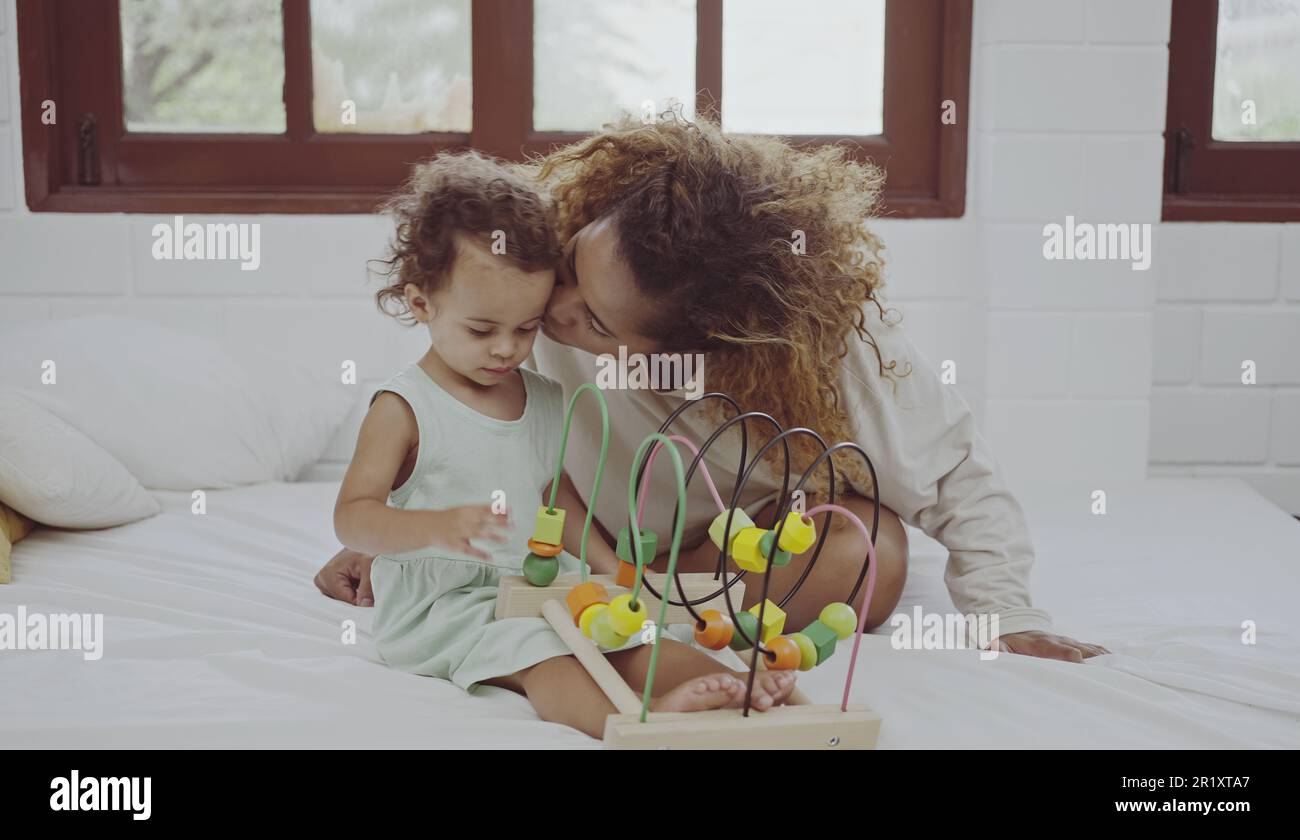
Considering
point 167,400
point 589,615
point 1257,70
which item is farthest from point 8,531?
point 1257,70

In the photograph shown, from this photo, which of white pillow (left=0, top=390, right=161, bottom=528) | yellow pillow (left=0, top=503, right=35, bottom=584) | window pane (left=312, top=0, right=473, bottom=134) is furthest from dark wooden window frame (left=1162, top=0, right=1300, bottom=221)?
yellow pillow (left=0, top=503, right=35, bottom=584)

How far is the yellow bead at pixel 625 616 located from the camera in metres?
0.90

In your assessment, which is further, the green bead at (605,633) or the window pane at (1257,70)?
the window pane at (1257,70)

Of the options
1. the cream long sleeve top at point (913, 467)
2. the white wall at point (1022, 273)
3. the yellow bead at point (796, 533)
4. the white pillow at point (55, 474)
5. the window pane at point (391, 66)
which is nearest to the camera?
the yellow bead at point (796, 533)

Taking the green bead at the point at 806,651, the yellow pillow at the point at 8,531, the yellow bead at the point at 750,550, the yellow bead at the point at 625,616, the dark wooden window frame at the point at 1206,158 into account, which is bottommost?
the yellow pillow at the point at 8,531

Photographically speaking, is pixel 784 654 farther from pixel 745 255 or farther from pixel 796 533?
pixel 745 255

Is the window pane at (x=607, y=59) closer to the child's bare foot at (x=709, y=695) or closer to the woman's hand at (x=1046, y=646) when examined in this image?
the woman's hand at (x=1046, y=646)

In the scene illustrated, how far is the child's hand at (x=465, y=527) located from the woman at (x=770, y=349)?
23cm

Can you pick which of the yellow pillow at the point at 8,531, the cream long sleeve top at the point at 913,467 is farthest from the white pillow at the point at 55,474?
the cream long sleeve top at the point at 913,467

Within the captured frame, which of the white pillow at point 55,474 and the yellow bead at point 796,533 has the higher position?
the yellow bead at point 796,533

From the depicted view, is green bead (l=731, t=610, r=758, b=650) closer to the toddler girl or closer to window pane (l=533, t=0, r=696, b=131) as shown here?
the toddler girl

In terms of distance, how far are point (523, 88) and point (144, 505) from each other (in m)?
0.97

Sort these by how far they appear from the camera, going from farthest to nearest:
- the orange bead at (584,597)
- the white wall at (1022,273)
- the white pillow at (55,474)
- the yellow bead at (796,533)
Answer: the white wall at (1022,273) → the white pillow at (55,474) → the orange bead at (584,597) → the yellow bead at (796,533)

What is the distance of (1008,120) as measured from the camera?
205 centimetres
